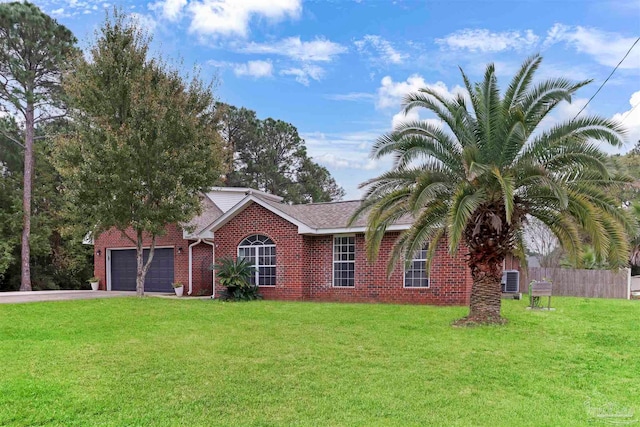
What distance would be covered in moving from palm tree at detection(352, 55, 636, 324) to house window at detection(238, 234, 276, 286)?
21.4 ft

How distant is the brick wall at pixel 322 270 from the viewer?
48.4ft

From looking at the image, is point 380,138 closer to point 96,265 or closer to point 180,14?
point 180,14

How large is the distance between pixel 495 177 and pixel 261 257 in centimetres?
985

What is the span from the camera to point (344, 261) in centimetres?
1655

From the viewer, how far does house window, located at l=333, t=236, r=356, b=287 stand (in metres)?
16.4

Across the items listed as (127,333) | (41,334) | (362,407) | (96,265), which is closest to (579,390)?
(362,407)

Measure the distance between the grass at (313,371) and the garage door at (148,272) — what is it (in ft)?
29.8

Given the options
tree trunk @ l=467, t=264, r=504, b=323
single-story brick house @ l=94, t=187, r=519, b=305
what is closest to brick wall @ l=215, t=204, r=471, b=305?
single-story brick house @ l=94, t=187, r=519, b=305

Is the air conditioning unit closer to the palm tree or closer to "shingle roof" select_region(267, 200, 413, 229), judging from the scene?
"shingle roof" select_region(267, 200, 413, 229)

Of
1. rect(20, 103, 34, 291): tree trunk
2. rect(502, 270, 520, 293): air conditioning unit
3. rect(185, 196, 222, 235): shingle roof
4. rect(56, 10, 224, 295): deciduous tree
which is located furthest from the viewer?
rect(20, 103, 34, 291): tree trunk

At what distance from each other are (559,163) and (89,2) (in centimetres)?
1592

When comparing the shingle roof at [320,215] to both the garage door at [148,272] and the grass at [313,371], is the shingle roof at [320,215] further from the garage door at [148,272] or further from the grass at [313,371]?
the grass at [313,371]

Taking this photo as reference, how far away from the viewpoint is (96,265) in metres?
22.7

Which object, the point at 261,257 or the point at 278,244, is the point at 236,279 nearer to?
the point at 261,257
